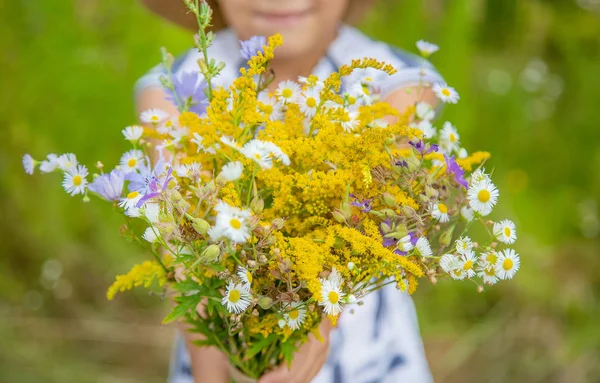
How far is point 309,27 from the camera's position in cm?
86

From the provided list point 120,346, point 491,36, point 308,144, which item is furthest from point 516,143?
point 308,144

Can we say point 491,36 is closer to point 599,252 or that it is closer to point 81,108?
point 599,252

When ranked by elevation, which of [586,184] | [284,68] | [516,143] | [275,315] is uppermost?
[516,143]

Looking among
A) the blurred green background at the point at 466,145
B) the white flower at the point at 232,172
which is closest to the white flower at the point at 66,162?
the white flower at the point at 232,172

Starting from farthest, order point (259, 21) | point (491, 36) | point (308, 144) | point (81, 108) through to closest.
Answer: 1. point (491, 36)
2. point (81, 108)
3. point (259, 21)
4. point (308, 144)

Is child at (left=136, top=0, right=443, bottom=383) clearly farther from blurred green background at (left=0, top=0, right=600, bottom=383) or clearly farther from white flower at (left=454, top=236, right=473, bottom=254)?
blurred green background at (left=0, top=0, right=600, bottom=383)

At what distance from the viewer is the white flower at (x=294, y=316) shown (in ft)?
1.69

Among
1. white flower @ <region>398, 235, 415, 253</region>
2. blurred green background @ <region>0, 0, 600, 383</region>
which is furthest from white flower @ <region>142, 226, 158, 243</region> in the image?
blurred green background @ <region>0, 0, 600, 383</region>

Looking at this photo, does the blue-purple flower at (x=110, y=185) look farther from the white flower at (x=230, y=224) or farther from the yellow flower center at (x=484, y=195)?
the yellow flower center at (x=484, y=195)

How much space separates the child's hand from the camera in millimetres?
669

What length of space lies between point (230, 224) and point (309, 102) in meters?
0.17

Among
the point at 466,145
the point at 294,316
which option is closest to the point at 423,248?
the point at 294,316

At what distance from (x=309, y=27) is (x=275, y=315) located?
0.49 meters

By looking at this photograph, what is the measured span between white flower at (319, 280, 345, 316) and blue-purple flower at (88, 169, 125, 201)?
8.1 inches
